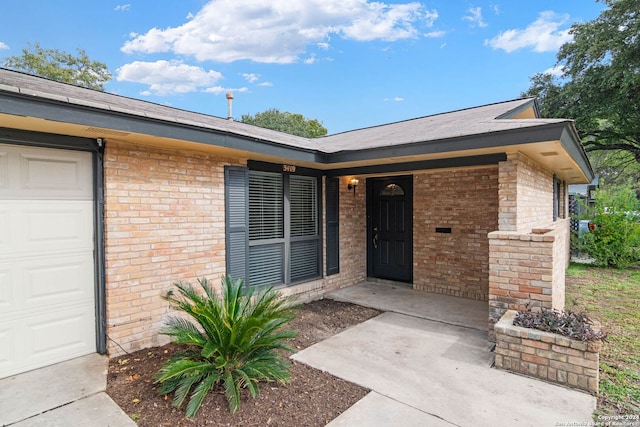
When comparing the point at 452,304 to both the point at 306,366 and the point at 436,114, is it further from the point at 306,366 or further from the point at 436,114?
the point at 436,114

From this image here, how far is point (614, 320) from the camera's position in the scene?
15.4ft

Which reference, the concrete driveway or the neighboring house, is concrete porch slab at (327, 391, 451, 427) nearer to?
the concrete driveway

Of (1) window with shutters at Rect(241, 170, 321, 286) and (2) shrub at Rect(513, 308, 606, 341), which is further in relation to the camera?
(1) window with shutters at Rect(241, 170, 321, 286)

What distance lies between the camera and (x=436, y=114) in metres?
7.57

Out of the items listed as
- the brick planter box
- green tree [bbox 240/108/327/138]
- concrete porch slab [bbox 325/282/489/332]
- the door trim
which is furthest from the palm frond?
green tree [bbox 240/108/327/138]

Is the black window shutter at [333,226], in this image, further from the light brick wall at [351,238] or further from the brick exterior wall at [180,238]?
the brick exterior wall at [180,238]

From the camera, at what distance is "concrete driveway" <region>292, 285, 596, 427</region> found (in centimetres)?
254

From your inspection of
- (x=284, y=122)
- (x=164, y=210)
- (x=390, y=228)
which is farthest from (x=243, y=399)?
(x=284, y=122)

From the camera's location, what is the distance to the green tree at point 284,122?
28906 millimetres

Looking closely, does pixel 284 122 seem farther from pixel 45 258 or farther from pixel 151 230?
pixel 45 258

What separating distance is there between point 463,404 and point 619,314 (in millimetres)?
3976

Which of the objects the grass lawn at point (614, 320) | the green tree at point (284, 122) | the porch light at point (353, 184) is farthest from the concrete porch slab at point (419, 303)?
the green tree at point (284, 122)

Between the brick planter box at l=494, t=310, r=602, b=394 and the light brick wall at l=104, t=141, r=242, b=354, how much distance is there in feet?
11.5

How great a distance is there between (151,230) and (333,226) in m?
3.42
